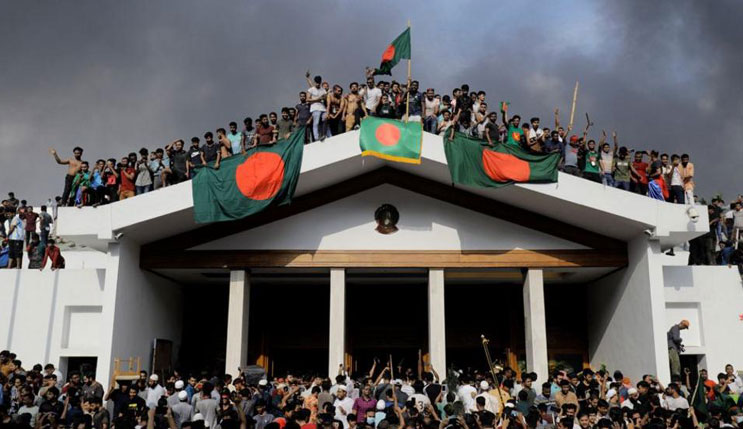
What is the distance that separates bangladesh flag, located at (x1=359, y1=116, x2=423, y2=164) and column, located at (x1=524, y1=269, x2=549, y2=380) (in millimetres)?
3801

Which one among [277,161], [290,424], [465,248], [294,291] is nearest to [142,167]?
[277,161]

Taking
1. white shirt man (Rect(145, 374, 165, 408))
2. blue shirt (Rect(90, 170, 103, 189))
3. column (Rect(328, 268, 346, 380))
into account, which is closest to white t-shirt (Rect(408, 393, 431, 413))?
white shirt man (Rect(145, 374, 165, 408))

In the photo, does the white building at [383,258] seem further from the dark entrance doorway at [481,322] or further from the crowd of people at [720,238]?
the dark entrance doorway at [481,322]

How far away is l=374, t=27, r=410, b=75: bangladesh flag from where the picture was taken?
15.2m

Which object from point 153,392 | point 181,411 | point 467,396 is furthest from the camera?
point 153,392

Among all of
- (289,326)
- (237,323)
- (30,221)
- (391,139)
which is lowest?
(237,323)

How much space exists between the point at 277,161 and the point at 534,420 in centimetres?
788

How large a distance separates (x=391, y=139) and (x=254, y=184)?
2931 mm

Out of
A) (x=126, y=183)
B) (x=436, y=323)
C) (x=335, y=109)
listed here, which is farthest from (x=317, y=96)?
(x=436, y=323)

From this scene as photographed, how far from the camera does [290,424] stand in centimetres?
750

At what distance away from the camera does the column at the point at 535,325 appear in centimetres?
1470

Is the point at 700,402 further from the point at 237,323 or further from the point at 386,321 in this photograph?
the point at 386,321

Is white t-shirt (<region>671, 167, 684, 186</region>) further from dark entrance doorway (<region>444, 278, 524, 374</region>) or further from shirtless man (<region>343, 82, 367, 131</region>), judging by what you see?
shirtless man (<region>343, 82, 367, 131</region>)

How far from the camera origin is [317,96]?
590 inches
